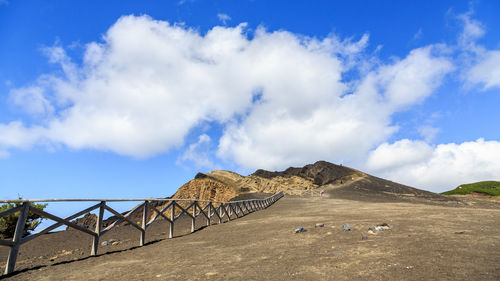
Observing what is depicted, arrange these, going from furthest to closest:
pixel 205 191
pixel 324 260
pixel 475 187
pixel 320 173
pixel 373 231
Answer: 1. pixel 320 173
2. pixel 475 187
3. pixel 205 191
4. pixel 373 231
5. pixel 324 260

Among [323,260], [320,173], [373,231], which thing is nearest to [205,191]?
[320,173]

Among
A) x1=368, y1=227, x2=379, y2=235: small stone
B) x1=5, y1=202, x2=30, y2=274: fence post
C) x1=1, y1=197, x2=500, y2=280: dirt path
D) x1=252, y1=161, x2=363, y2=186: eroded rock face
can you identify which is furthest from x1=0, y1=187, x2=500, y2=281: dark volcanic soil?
x1=252, y1=161, x2=363, y2=186: eroded rock face

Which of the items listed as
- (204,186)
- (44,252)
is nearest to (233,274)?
(44,252)

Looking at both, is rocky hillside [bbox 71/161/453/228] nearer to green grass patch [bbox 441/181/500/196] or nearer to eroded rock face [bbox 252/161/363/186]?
eroded rock face [bbox 252/161/363/186]

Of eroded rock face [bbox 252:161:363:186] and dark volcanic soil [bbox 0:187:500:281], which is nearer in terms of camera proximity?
dark volcanic soil [bbox 0:187:500:281]

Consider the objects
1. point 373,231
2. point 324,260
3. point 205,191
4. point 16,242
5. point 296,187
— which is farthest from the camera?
point 296,187

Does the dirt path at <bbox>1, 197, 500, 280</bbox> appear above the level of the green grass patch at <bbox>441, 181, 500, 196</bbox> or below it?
below

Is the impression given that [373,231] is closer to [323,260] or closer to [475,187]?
[323,260]

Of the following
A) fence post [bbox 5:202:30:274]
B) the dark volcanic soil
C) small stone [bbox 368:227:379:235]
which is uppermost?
fence post [bbox 5:202:30:274]

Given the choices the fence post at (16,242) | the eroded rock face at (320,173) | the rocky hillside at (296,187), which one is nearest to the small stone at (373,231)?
the fence post at (16,242)

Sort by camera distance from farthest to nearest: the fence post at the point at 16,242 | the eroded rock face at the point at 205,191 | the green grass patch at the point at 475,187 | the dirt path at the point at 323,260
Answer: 1. the green grass patch at the point at 475,187
2. the eroded rock face at the point at 205,191
3. the fence post at the point at 16,242
4. the dirt path at the point at 323,260

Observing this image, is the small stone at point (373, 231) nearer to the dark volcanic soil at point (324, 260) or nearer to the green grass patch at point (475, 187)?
the dark volcanic soil at point (324, 260)

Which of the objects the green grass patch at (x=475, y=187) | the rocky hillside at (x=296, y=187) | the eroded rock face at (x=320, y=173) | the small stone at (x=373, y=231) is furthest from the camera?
the eroded rock face at (x=320, y=173)

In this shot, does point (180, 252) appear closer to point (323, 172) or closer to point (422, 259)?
point (422, 259)
